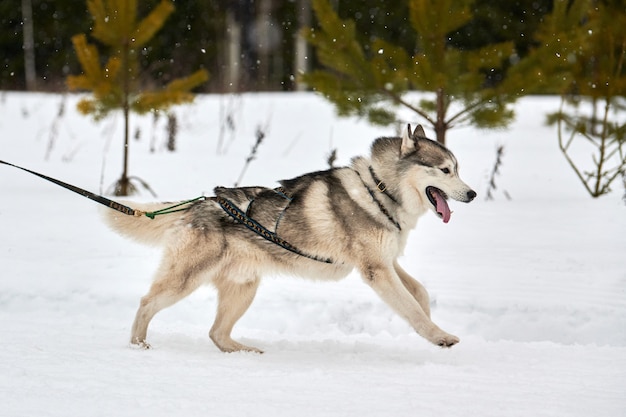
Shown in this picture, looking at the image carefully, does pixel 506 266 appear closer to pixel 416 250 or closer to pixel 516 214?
pixel 416 250

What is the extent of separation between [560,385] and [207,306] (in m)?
3.10

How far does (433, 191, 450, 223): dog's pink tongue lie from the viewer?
4484mm

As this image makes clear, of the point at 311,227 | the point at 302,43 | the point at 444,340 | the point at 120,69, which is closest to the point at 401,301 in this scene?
the point at 444,340

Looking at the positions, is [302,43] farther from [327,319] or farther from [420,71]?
[327,319]

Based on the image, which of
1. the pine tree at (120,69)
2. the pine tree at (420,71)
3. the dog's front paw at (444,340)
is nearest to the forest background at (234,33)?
the pine tree at (120,69)

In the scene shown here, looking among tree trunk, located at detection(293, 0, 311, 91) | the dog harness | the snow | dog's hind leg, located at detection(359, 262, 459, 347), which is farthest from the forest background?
dog's hind leg, located at detection(359, 262, 459, 347)

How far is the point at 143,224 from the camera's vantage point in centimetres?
476

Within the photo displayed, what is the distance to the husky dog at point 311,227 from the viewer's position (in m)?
4.54

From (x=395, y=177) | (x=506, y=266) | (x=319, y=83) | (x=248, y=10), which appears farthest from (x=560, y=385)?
(x=248, y=10)

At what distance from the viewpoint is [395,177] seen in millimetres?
4652

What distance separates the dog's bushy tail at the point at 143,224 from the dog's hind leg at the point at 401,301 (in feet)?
4.01

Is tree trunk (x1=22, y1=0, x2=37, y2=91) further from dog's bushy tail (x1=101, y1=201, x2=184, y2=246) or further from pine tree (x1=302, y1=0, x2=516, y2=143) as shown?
dog's bushy tail (x1=101, y1=201, x2=184, y2=246)

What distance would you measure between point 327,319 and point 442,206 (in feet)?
5.73

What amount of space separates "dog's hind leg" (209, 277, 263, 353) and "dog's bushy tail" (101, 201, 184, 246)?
1.49 feet
